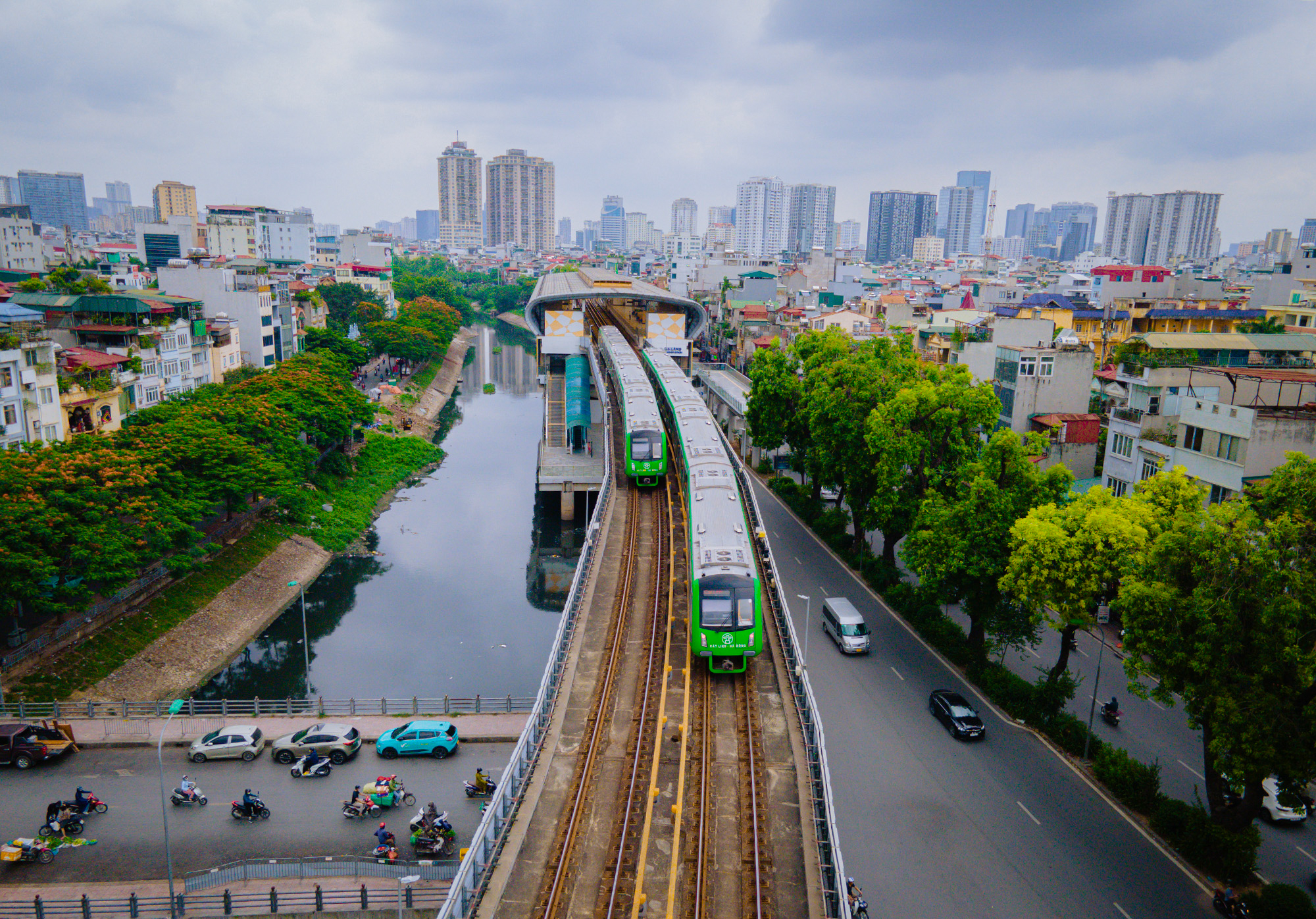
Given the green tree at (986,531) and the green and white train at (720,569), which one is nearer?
the green and white train at (720,569)

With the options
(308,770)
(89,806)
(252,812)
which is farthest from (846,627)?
(89,806)

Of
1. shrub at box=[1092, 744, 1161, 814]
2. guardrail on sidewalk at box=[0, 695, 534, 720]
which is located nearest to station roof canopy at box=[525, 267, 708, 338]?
guardrail on sidewalk at box=[0, 695, 534, 720]

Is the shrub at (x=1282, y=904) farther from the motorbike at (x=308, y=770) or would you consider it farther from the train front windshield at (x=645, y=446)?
the train front windshield at (x=645, y=446)

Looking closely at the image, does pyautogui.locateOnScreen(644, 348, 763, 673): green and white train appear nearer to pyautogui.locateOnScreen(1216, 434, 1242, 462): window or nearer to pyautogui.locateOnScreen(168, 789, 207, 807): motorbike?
pyautogui.locateOnScreen(168, 789, 207, 807): motorbike

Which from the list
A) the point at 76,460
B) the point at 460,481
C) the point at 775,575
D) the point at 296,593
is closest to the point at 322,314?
the point at 460,481

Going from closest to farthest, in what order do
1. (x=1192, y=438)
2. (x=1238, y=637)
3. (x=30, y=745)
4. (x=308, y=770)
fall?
(x=1238, y=637), (x=308, y=770), (x=30, y=745), (x=1192, y=438)

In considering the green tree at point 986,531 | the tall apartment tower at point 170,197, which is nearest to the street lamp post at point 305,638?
the green tree at point 986,531

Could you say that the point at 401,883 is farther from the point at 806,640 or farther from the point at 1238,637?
the point at 1238,637
